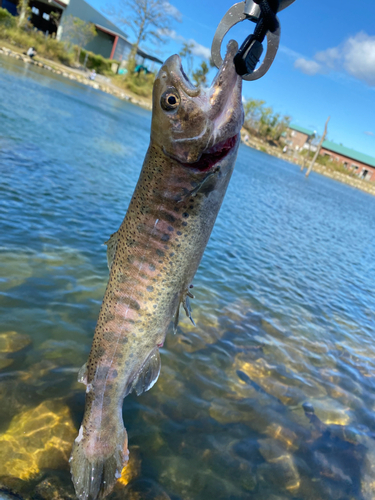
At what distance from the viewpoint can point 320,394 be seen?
6398 mm

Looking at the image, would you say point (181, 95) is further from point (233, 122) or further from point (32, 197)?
point (32, 197)

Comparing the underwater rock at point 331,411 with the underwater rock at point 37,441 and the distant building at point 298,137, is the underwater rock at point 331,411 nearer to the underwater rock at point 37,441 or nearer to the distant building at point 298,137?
the underwater rock at point 37,441

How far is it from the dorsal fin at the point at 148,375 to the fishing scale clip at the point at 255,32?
242 centimetres

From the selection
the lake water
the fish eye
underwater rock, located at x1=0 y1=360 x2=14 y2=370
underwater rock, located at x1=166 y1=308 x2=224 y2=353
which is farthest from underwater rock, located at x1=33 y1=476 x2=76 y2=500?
the fish eye

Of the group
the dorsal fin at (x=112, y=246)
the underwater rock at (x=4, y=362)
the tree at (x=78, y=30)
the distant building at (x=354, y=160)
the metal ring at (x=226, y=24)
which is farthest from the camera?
the distant building at (x=354, y=160)

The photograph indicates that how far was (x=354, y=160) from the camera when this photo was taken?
408 feet

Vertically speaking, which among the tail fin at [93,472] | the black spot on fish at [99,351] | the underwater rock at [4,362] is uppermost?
the black spot on fish at [99,351]

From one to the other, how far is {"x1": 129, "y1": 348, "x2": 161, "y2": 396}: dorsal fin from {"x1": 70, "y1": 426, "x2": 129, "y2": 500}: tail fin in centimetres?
65

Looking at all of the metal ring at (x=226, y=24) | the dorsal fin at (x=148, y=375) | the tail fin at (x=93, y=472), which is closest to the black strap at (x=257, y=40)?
the metal ring at (x=226, y=24)

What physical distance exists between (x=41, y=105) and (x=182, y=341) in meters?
22.9

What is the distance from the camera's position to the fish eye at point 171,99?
2.58 metres

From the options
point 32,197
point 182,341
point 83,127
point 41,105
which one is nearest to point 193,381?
point 182,341

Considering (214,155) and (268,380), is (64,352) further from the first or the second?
(214,155)

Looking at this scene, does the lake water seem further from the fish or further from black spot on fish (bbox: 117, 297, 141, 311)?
black spot on fish (bbox: 117, 297, 141, 311)
